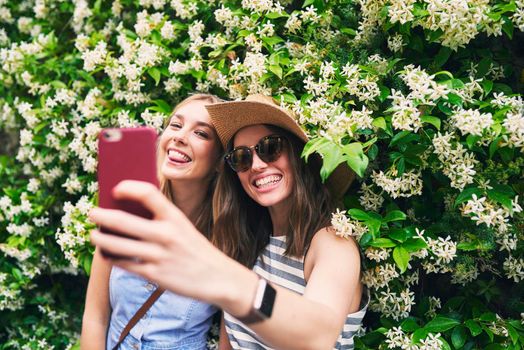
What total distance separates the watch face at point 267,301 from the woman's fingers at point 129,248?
1.02 feet

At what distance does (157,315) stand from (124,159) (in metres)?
1.67

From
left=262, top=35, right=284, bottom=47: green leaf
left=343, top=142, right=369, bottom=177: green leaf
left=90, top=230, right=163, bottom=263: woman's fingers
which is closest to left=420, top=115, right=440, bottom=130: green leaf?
left=343, top=142, right=369, bottom=177: green leaf

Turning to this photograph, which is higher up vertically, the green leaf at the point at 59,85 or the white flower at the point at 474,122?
the green leaf at the point at 59,85

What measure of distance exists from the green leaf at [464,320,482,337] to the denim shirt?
1362 mm

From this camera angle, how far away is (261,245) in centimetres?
249

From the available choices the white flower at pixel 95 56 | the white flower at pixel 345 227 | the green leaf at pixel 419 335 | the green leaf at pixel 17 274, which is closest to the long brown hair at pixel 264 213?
the white flower at pixel 345 227

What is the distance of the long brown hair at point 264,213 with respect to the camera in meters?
2.17

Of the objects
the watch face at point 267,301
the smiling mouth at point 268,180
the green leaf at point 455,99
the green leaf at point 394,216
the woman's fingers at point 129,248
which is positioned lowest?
the watch face at point 267,301

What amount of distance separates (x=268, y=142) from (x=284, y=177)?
0.61 ft

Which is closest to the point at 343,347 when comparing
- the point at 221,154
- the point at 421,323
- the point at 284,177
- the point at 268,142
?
the point at 421,323

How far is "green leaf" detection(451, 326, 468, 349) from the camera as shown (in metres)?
2.14

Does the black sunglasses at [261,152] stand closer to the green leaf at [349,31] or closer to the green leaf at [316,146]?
the green leaf at [316,146]

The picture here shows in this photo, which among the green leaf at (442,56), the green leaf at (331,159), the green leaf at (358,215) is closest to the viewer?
the green leaf at (331,159)

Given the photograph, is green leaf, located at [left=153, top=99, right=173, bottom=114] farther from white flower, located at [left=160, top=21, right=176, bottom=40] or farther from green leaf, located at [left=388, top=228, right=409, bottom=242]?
green leaf, located at [left=388, top=228, right=409, bottom=242]
